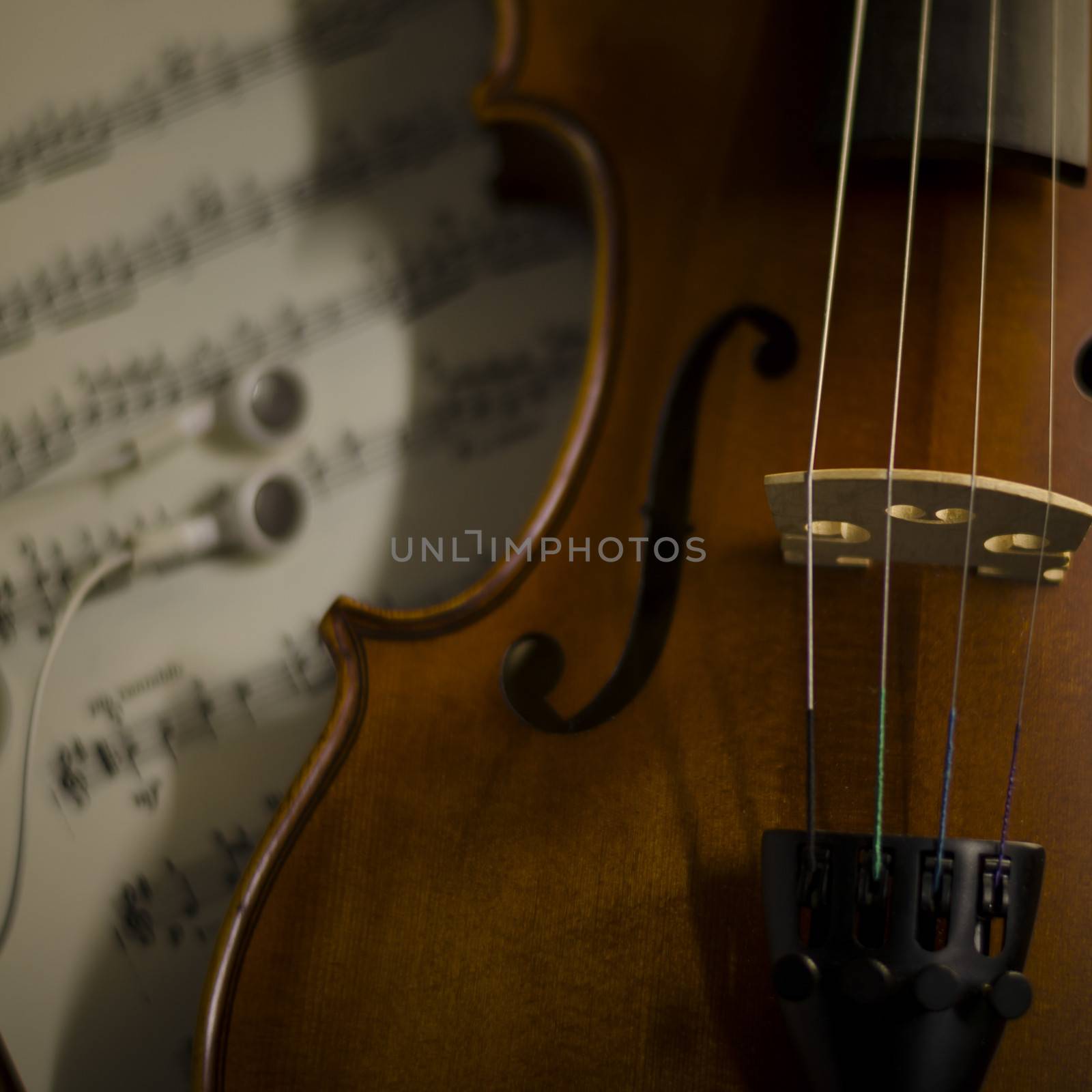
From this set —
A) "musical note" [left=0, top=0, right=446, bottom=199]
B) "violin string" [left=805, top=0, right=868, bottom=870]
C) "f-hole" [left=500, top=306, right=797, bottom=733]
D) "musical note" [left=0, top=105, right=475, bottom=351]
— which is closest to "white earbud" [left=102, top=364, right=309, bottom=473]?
"musical note" [left=0, top=105, right=475, bottom=351]

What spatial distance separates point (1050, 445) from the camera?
2.21 feet

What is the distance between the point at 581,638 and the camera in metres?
0.67

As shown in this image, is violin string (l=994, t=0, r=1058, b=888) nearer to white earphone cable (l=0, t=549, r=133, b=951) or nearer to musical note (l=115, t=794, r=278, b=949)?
musical note (l=115, t=794, r=278, b=949)

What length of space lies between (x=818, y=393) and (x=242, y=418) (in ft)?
1.87

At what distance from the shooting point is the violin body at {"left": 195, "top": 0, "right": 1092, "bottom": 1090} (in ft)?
1.85

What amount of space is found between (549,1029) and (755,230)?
0.64 metres

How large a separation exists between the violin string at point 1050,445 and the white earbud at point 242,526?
0.68 meters

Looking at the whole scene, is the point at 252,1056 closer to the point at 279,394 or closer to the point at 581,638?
the point at 581,638

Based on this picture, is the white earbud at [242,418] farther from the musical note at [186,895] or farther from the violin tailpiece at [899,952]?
the violin tailpiece at [899,952]

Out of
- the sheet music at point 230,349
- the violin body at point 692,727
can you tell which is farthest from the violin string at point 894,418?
the sheet music at point 230,349

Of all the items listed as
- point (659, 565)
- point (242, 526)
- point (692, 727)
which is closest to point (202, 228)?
point (242, 526)

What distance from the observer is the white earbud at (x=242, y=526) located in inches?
34.8

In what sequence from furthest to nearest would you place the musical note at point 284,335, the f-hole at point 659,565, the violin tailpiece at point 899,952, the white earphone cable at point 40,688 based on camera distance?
the musical note at point 284,335 → the white earphone cable at point 40,688 → the f-hole at point 659,565 → the violin tailpiece at point 899,952

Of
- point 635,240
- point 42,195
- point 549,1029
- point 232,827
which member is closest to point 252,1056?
point 549,1029
